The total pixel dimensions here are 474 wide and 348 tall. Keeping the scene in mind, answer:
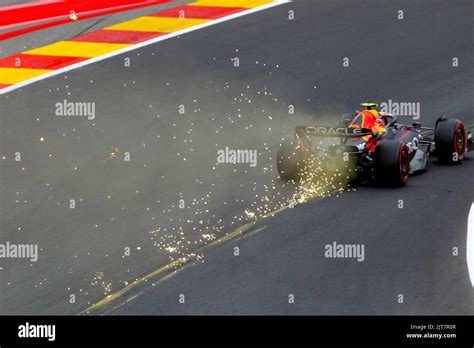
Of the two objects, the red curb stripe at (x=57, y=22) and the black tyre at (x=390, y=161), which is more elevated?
the red curb stripe at (x=57, y=22)

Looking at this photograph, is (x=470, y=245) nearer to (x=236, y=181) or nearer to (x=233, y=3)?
(x=236, y=181)

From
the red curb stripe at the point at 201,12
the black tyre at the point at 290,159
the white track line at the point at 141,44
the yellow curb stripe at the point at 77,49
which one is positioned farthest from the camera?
the red curb stripe at the point at 201,12

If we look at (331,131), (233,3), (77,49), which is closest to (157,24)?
(77,49)

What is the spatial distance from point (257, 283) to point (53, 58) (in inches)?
446

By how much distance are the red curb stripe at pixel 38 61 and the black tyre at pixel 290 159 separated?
7.73m

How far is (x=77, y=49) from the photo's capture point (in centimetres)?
2495

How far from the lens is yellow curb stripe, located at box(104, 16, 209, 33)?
2592cm

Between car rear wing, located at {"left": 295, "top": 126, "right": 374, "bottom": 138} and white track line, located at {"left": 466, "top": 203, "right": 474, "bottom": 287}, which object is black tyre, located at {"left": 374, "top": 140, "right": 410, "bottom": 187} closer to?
car rear wing, located at {"left": 295, "top": 126, "right": 374, "bottom": 138}

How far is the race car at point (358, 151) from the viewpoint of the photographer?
57.1ft

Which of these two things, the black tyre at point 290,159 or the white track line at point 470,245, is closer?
the white track line at point 470,245

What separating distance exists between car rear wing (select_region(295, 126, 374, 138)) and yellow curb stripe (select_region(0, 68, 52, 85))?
7936 mm

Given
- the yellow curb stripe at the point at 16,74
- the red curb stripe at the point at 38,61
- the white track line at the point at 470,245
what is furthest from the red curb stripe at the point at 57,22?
the white track line at the point at 470,245

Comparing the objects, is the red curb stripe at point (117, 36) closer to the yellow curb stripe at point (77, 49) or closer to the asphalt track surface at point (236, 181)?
the yellow curb stripe at point (77, 49)

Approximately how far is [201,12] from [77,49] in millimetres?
3502
